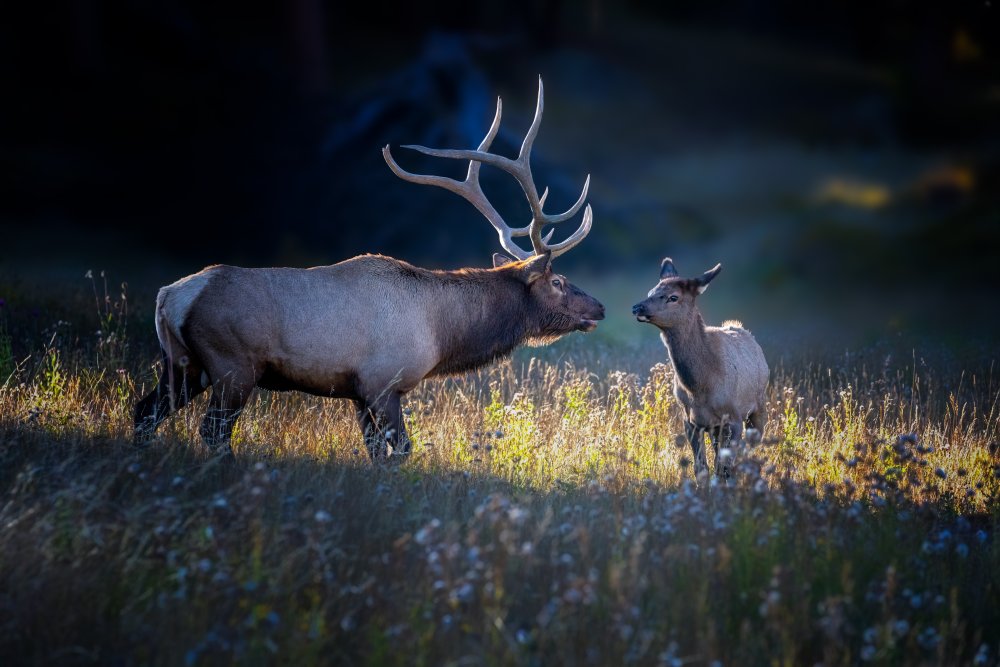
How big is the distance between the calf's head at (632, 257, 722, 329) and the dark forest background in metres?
8.11

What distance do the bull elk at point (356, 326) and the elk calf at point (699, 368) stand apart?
1.03 metres

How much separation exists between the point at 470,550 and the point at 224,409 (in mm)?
2911

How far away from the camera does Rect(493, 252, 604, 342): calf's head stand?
8.40 metres

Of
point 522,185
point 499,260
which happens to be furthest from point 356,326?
point 499,260

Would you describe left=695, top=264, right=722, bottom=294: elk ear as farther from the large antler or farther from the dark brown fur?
the dark brown fur

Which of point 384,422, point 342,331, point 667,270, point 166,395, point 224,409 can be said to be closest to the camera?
point 224,409

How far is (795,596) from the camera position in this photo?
4.72m

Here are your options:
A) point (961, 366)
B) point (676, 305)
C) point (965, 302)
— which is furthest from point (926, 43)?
point (676, 305)

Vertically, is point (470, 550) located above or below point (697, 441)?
below

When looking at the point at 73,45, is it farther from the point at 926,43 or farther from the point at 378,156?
the point at 926,43

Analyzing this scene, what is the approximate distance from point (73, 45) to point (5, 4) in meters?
2.44

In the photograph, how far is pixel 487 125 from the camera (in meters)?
22.5

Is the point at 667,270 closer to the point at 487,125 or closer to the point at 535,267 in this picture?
the point at 535,267

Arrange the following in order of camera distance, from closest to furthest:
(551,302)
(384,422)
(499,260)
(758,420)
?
(384,422)
(758,420)
(551,302)
(499,260)
